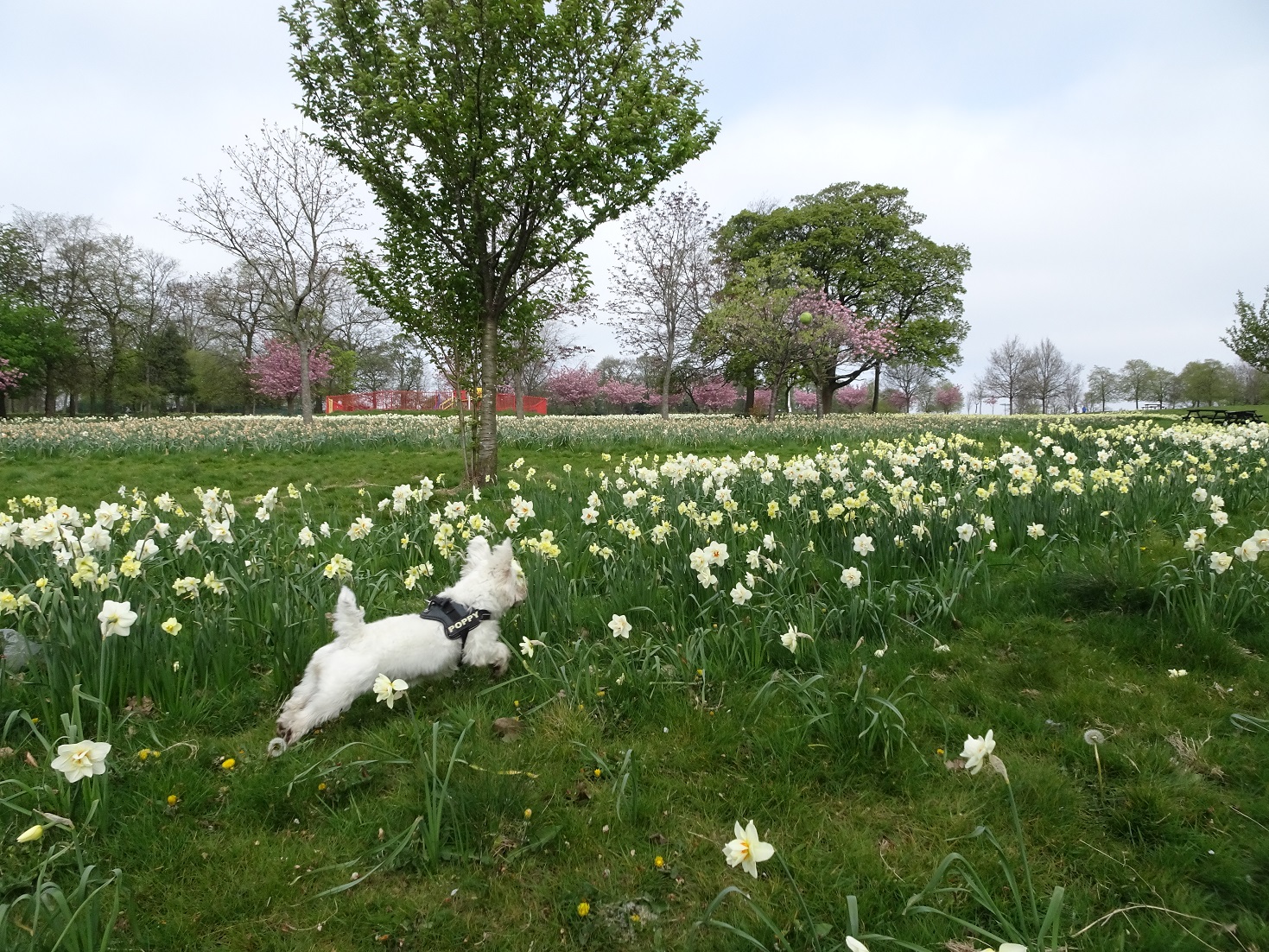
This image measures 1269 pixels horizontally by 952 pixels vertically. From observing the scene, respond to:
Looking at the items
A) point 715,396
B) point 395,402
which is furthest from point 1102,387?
point 395,402

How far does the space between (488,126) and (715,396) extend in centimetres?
4439

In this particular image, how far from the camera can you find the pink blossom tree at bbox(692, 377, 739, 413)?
1909 inches

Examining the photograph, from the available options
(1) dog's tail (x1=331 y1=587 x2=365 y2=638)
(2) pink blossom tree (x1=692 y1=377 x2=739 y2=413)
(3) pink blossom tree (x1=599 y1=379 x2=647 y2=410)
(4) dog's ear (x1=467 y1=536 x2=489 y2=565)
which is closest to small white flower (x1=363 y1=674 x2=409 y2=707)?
(1) dog's tail (x1=331 y1=587 x2=365 y2=638)

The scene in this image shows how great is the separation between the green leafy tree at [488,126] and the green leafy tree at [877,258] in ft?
87.0

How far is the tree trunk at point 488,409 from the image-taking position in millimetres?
7543

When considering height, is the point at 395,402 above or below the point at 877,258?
below

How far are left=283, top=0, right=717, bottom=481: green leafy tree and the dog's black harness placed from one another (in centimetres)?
463

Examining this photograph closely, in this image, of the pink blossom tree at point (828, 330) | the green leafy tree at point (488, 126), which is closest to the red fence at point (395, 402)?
the pink blossom tree at point (828, 330)

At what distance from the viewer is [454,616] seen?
117 inches

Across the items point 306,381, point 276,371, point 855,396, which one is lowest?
point 306,381

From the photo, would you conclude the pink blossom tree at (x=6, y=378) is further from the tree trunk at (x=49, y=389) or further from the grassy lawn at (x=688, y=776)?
the grassy lawn at (x=688, y=776)

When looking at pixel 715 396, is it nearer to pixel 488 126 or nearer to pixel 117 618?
pixel 488 126

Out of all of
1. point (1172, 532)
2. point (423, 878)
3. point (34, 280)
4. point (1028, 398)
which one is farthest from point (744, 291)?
point (1028, 398)

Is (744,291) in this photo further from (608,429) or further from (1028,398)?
(1028,398)
